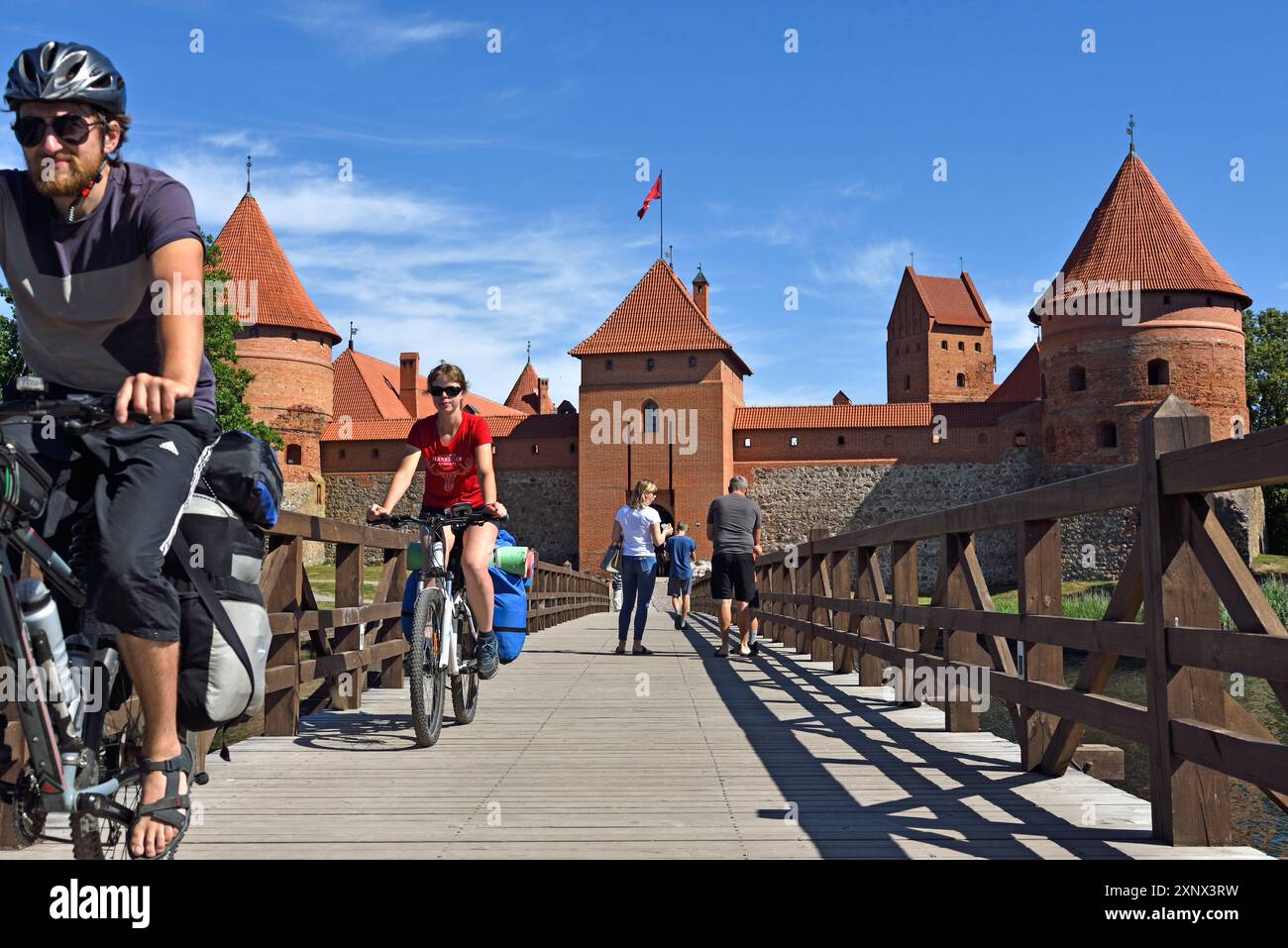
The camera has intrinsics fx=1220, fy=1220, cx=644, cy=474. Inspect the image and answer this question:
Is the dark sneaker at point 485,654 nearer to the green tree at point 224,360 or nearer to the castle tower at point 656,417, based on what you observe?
the green tree at point 224,360

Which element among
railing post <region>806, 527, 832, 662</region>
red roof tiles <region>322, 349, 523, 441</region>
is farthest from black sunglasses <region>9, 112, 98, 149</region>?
red roof tiles <region>322, 349, 523, 441</region>

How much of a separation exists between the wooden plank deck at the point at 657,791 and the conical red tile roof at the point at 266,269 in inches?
1486

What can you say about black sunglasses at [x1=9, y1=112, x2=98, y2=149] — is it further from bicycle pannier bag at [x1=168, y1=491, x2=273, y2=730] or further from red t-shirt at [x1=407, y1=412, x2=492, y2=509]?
red t-shirt at [x1=407, y1=412, x2=492, y2=509]

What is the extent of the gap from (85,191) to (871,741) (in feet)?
12.0

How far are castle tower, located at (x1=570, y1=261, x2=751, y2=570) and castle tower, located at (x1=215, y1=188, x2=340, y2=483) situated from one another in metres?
9.06

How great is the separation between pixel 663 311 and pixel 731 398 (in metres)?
3.96

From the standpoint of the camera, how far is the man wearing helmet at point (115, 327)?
6.77 feet

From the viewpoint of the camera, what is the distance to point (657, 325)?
142 ft

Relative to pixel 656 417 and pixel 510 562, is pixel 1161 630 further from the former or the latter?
pixel 656 417

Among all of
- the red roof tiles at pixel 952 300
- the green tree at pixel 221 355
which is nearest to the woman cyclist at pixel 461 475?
the green tree at pixel 221 355

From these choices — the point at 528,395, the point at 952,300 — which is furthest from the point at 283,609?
the point at 528,395

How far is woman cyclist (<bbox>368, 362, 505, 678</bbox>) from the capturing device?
4934 mm
